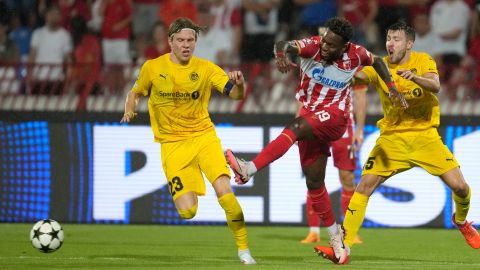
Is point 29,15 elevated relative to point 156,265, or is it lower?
elevated

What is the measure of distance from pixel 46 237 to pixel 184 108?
173 cm

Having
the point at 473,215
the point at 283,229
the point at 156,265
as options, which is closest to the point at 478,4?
the point at 473,215

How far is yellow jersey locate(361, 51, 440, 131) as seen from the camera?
984 centimetres

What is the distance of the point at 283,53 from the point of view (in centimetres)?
859

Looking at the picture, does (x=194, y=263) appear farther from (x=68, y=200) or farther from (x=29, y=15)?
(x=29, y=15)

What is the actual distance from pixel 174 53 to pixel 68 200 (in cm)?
462

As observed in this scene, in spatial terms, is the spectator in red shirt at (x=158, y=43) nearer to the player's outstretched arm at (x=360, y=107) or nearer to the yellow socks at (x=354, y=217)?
the player's outstretched arm at (x=360, y=107)

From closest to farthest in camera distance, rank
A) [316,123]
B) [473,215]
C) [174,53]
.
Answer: [316,123] → [174,53] → [473,215]

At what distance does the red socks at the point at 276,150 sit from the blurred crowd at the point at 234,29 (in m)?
6.57

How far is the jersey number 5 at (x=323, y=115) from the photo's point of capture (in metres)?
9.29

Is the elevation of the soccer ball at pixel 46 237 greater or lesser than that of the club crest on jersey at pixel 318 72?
lesser

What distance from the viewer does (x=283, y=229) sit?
13688 mm

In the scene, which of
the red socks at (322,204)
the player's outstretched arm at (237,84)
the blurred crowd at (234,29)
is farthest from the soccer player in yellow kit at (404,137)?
the blurred crowd at (234,29)

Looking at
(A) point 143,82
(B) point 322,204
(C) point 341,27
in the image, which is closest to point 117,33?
(A) point 143,82
